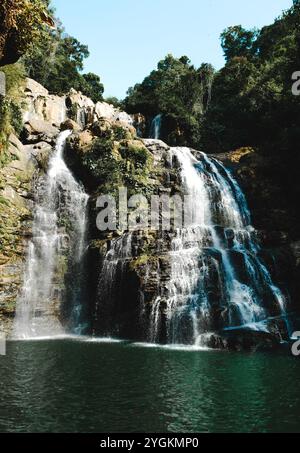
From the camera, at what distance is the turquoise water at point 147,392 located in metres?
7.85

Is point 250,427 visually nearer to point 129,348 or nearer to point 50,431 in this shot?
point 50,431

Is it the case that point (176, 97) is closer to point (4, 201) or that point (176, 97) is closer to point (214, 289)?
point (4, 201)

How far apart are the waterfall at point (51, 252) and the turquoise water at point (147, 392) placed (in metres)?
6.38

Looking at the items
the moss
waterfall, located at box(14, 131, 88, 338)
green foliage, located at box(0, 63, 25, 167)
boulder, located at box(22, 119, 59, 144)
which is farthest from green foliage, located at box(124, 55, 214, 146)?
the moss

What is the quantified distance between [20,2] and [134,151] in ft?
48.4

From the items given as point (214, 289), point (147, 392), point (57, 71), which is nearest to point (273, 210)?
point (214, 289)

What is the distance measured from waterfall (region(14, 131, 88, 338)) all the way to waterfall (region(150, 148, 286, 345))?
623cm

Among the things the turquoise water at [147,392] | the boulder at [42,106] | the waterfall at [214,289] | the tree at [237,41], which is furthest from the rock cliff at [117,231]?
the tree at [237,41]

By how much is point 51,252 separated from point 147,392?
14.8 m

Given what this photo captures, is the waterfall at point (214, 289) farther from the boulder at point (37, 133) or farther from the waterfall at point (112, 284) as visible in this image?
the boulder at point (37, 133)

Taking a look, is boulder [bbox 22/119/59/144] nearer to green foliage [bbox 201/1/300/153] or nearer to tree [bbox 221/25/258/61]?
green foliage [bbox 201/1/300/153]

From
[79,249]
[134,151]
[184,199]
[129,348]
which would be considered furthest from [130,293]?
[134,151]

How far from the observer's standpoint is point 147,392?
993 centimetres

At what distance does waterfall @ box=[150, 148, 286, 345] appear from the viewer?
724 inches
